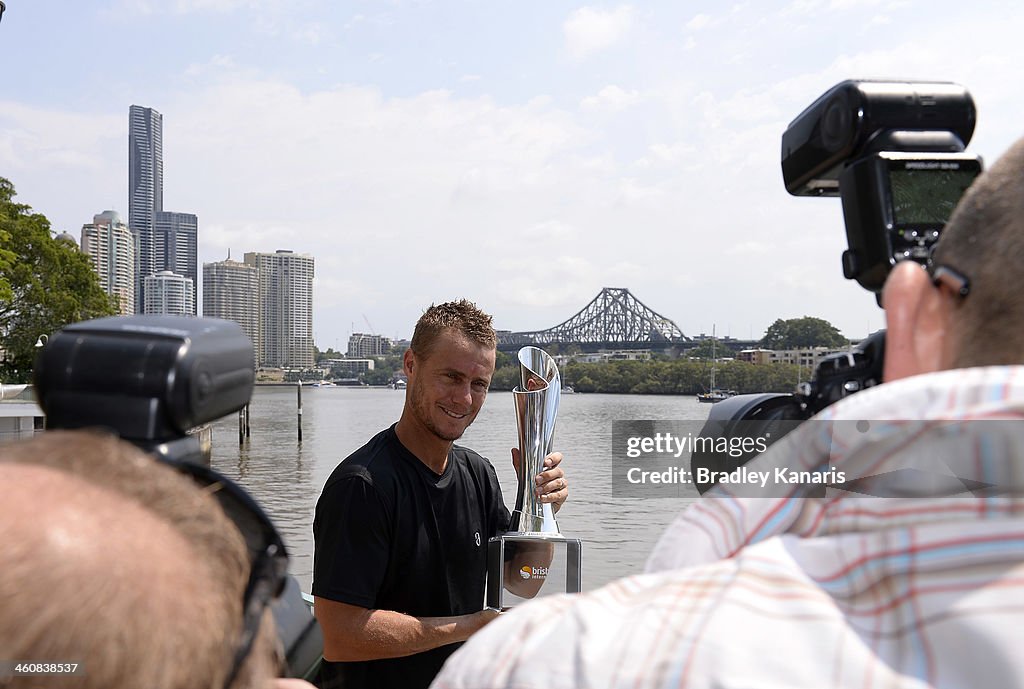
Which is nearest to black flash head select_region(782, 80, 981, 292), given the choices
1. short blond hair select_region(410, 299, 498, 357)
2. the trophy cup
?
the trophy cup

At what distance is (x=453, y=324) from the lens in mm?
3117

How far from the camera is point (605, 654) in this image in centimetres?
66

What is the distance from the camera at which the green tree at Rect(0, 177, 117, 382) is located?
3338cm

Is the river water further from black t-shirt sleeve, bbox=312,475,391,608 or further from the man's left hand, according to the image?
the man's left hand

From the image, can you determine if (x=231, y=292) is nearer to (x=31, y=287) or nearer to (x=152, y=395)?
(x=31, y=287)

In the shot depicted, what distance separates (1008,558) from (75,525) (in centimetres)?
62

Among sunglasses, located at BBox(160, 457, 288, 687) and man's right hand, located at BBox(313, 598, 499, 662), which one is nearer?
sunglasses, located at BBox(160, 457, 288, 687)

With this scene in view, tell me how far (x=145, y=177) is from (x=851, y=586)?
17637 centimetres

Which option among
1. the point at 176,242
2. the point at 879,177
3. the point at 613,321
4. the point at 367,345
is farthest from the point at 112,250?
the point at 879,177

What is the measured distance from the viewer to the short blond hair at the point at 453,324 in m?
3.12

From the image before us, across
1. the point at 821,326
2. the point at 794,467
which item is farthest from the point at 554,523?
the point at 794,467

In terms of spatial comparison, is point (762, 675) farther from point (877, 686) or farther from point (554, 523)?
point (554, 523)

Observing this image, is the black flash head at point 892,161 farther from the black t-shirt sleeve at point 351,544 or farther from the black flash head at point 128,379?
the black t-shirt sleeve at point 351,544

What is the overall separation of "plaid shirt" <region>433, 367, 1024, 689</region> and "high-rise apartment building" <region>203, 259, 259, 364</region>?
322ft
